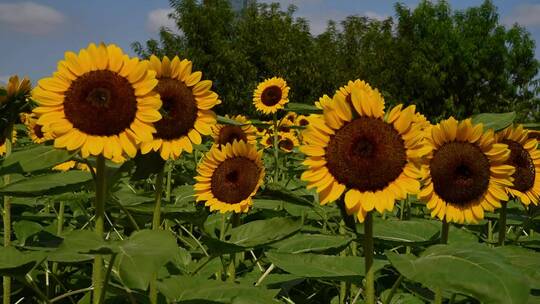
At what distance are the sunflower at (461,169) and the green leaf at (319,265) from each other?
29cm

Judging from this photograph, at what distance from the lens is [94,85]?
69.6 inches

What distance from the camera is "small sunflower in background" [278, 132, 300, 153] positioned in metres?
6.80

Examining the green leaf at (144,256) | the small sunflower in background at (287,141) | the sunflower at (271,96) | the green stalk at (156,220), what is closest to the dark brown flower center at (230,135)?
the green stalk at (156,220)

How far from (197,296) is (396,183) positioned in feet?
2.01

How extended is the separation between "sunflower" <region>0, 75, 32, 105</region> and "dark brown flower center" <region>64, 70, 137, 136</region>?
239 mm

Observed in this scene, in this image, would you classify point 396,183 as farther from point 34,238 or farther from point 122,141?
point 34,238

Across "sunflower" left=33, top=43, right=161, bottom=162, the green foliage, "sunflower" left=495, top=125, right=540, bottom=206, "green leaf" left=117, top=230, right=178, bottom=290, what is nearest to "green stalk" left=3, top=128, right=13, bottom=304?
"sunflower" left=33, top=43, right=161, bottom=162

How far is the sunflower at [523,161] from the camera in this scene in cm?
236

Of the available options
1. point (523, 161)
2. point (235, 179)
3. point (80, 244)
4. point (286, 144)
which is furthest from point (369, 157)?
point (286, 144)

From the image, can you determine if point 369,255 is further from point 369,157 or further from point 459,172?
point 459,172

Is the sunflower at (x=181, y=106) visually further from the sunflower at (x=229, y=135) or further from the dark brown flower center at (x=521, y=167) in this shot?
the sunflower at (x=229, y=135)

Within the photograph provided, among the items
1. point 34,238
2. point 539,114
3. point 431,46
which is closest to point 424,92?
point 431,46

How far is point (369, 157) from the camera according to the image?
5.58ft

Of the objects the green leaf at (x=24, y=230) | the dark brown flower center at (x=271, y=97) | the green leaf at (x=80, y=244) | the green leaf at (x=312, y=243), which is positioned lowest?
the green leaf at (x=24, y=230)
